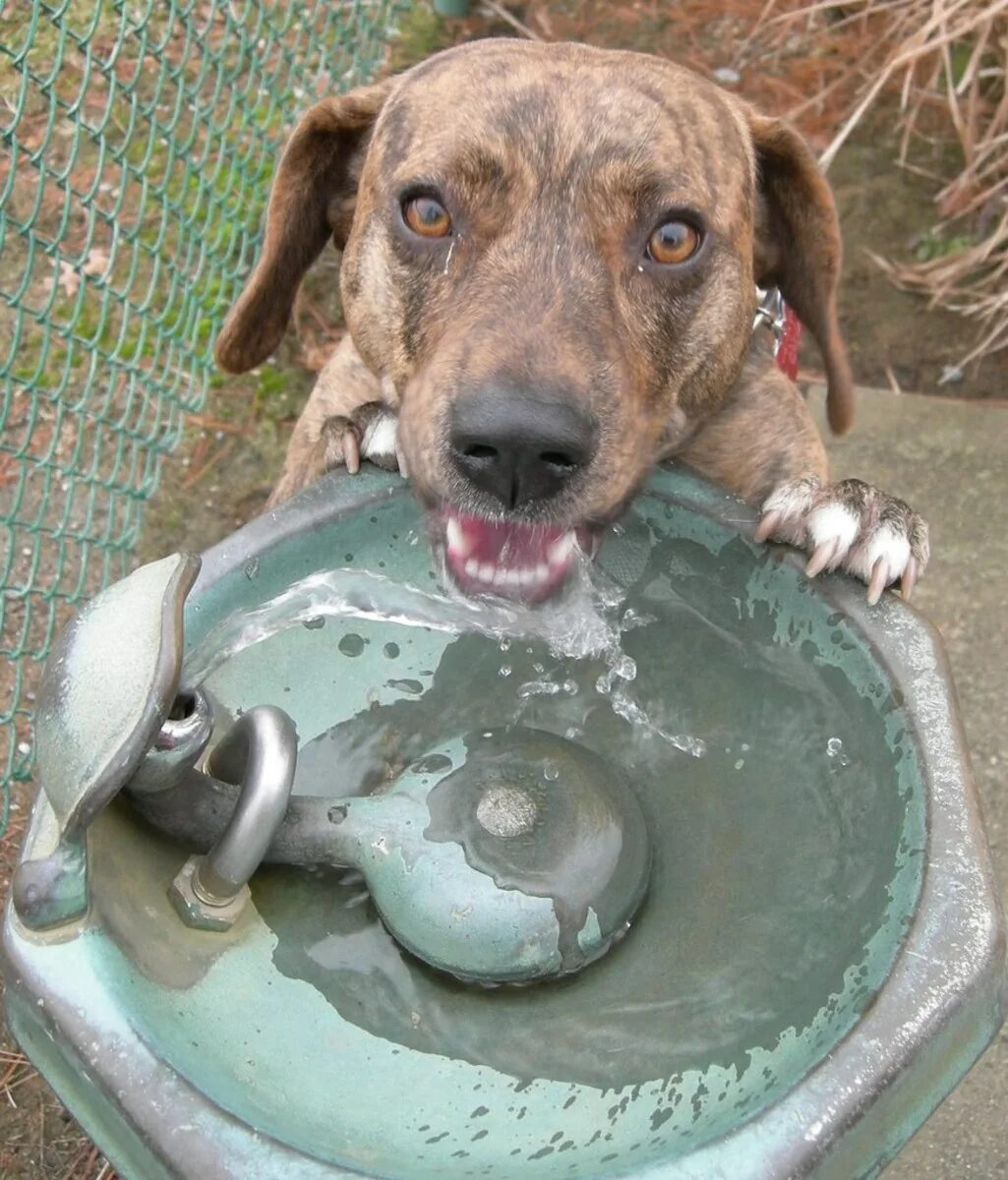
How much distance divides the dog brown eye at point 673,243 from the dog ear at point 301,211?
85 cm

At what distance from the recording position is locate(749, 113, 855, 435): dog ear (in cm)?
319

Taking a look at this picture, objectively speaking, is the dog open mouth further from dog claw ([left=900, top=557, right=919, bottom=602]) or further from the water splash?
dog claw ([left=900, top=557, right=919, bottom=602])

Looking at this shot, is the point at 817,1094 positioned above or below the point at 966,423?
above

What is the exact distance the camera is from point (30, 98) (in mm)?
5465

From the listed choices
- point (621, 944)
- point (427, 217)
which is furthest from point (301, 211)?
point (621, 944)

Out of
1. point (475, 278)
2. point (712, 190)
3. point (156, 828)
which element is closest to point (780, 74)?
point (712, 190)

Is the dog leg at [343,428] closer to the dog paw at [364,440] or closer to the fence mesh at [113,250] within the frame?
the dog paw at [364,440]

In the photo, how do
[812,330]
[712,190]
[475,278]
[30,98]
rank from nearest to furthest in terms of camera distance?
[475,278] → [712,190] → [812,330] → [30,98]

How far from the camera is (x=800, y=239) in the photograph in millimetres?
3285

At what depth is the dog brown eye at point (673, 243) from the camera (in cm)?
285

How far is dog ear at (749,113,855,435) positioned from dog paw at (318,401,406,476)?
1119 mm

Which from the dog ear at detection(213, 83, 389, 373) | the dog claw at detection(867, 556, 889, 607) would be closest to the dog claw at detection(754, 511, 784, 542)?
the dog claw at detection(867, 556, 889, 607)

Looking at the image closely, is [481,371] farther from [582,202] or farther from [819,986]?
[819,986]

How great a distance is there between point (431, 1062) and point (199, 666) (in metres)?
0.83
